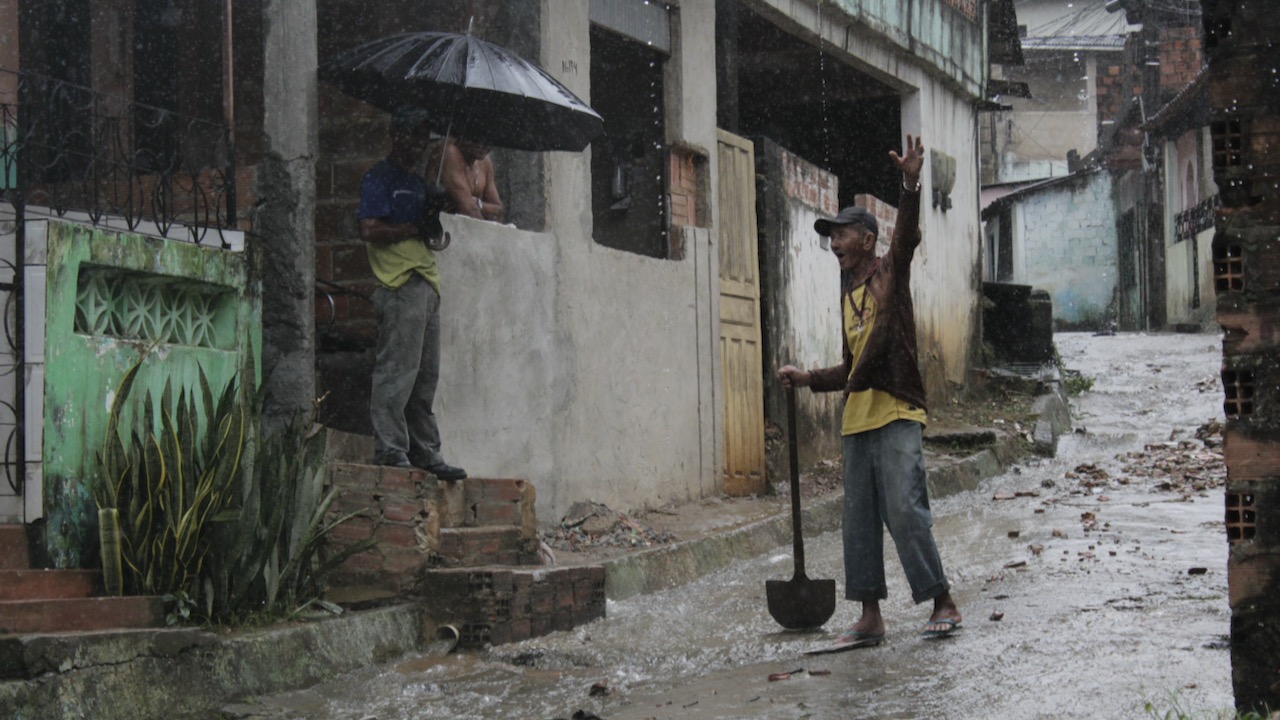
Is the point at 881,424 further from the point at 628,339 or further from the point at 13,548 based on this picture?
the point at 628,339

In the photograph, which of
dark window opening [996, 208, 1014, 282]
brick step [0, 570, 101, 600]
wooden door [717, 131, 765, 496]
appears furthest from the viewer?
dark window opening [996, 208, 1014, 282]

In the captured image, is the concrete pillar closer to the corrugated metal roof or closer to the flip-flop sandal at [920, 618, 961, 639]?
the flip-flop sandal at [920, 618, 961, 639]

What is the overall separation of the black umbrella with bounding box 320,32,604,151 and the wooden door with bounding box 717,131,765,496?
379 cm

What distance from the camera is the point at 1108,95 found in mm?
39094

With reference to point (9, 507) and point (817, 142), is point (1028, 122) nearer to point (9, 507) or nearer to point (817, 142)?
point (817, 142)

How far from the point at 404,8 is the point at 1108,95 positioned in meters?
33.8

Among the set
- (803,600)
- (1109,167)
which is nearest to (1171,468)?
(803,600)

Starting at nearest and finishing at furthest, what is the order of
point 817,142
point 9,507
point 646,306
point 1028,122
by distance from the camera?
1. point 9,507
2. point 646,306
3. point 817,142
4. point 1028,122

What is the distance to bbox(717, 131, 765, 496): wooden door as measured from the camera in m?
11.3

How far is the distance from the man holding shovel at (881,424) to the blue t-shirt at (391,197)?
1.94 m

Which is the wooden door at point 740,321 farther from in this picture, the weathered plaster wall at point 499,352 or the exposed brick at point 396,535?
the exposed brick at point 396,535

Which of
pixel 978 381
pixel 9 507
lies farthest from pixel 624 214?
pixel 978 381

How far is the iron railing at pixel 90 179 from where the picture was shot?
219 inches

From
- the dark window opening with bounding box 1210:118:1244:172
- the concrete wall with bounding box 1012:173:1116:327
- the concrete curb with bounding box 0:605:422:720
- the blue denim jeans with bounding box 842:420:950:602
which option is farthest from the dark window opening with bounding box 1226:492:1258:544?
the concrete wall with bounding box 1012:173:1116:327
